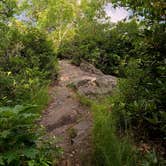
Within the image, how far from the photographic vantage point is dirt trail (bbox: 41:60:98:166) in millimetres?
6312

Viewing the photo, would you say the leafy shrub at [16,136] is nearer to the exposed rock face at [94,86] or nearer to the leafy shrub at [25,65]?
the leafy shrub at [25,65]

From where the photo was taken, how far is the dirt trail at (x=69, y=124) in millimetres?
6312

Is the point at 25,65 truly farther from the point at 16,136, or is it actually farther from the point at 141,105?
the point at 16,136

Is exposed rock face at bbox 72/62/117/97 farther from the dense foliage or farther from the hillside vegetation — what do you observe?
the dense foliage

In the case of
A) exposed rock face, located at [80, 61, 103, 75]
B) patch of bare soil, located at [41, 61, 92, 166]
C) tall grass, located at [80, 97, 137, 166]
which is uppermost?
tall grass, located at [80, 97, 137, 166]

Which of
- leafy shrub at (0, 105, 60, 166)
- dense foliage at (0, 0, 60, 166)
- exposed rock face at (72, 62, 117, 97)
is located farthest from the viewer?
exposed rock face at (72, 62, 117, 97)

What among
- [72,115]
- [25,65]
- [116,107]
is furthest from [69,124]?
[25,65]

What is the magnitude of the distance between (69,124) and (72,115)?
0.56m

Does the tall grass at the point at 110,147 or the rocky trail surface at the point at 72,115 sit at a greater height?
the tall grass at the point at 110,147

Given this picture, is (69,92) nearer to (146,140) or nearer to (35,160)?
(146,140)

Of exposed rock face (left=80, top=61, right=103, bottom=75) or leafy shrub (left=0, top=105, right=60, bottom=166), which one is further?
exposed rock face (left=80, top=61, right=103, bottom=75)

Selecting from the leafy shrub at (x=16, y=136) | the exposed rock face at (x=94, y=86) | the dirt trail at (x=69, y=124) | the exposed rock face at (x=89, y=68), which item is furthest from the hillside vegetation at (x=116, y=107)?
the exposed rock face at (x=89, y=68)

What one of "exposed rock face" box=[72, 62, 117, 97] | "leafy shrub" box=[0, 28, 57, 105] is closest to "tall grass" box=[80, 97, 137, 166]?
"leafy shrub" box=[0, 28, 57, 105]

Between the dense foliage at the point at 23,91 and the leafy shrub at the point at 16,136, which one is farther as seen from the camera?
the dense foliage at the point at 23,91
